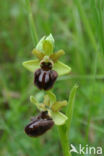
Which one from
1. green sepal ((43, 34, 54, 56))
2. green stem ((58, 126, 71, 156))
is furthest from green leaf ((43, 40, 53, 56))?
green stem ((58, 126, 71, 156))

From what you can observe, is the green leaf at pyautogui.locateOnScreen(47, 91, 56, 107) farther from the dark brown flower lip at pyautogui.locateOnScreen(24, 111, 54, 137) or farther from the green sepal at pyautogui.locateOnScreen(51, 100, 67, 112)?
the dark brown flower lip at pyautogui.locateOnScreen(24, 111, 54, 137)

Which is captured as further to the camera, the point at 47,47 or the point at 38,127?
the point at 47,47

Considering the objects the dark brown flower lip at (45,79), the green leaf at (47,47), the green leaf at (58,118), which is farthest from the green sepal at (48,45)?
the green leaf at (58,118)

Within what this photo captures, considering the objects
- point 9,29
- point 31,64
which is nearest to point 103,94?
point 31,64

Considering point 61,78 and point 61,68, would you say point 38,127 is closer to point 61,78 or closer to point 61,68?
point 61,68

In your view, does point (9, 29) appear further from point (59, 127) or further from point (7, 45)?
point (59, 127)

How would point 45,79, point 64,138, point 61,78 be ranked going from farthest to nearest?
point 61,78
point 64,138
point 45,79

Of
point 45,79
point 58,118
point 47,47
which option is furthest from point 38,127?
point 47,47

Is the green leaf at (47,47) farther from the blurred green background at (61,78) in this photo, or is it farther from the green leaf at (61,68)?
the blurred green background at (61,78)
